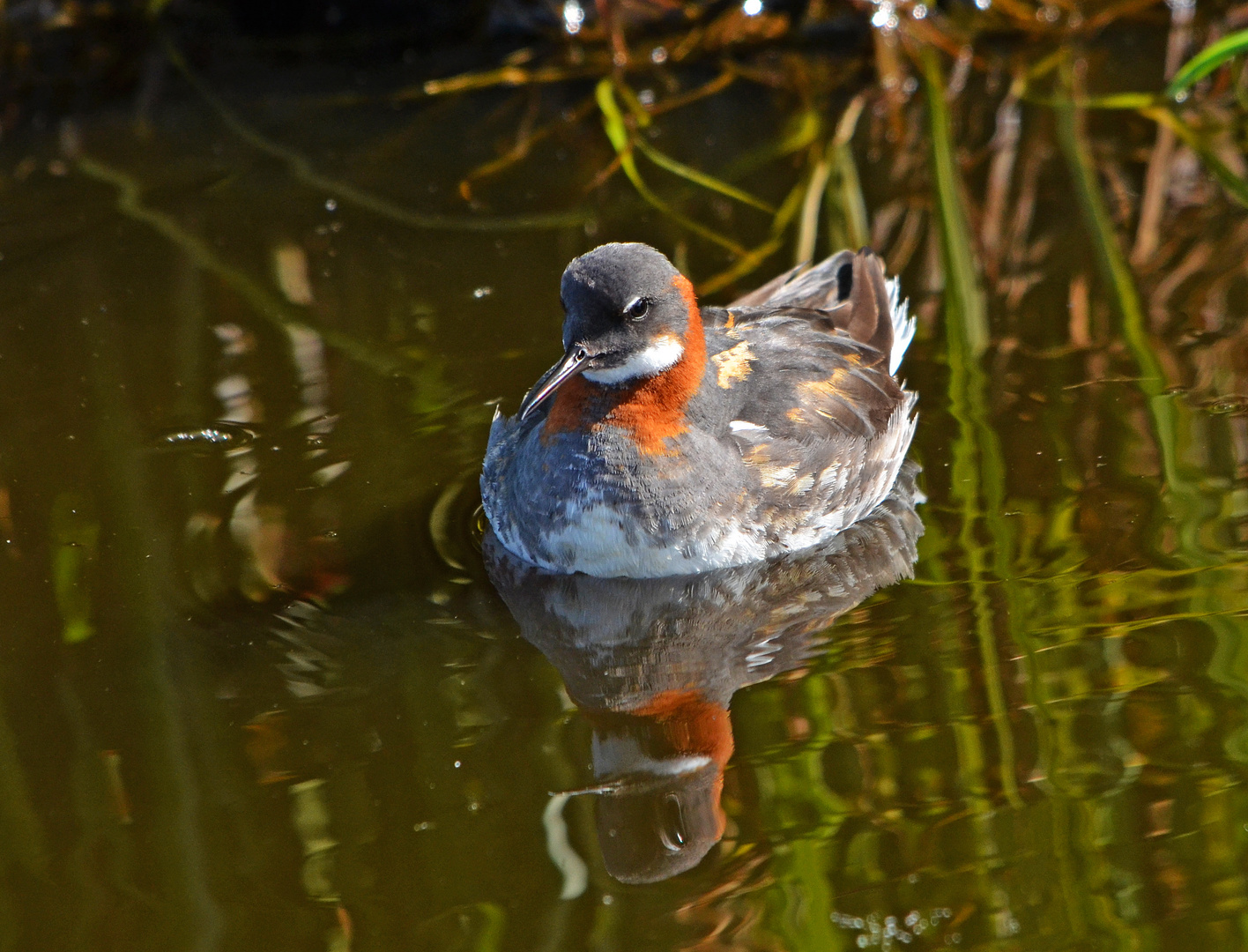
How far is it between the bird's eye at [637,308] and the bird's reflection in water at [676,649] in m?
0.92

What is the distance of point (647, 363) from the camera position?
16.3 ft

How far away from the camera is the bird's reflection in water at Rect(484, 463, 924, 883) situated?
3975 millimetres

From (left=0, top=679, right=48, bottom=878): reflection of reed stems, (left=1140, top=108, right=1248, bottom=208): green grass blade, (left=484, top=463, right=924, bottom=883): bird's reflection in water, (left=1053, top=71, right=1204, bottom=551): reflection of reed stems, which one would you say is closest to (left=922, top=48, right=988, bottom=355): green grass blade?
(left=1053, top=71, right=1204, bottom=551): reflection of reed stems

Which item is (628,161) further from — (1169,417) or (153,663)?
(153,663)

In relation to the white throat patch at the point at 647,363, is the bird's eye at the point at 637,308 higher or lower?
higher

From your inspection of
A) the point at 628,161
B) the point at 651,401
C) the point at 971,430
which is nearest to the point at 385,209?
the point at 628,161

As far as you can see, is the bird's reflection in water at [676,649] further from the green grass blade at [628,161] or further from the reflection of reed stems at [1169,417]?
the green grass blade at [628,161]

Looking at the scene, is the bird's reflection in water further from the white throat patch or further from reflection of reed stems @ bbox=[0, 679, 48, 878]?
reflection of reed stems @ bbox=[0, 679, 48, 878]

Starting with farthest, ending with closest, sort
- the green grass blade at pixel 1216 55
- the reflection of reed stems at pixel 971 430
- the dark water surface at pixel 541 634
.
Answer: the green grass blade at pixel 1216 55
the reflection of reed stems at pixel 971 430
the dark water surface at pixel 541 634

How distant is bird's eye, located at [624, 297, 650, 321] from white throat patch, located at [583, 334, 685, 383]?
0.12 m

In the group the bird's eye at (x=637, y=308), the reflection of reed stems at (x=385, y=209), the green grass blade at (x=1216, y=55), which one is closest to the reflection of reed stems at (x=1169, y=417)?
the green grass blade at (x=1216, y=55)

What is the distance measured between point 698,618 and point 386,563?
1.13m

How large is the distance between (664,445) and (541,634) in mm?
774

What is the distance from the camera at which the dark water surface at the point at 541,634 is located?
3699mm
